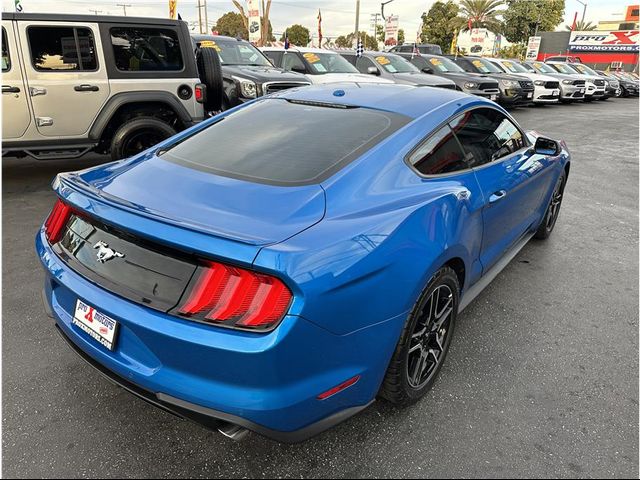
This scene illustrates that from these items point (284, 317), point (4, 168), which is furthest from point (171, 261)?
point (4, 168)

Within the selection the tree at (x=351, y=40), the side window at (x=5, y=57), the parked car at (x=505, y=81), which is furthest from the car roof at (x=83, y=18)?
the tree at (x=351, y=40)

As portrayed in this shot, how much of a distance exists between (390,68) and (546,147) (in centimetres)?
1039

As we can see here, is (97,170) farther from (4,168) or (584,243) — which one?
(4,168)

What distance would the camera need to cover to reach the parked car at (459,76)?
13.8 metres

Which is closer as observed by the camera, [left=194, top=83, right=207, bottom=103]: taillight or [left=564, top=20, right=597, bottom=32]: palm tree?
[left=194, top=83, right=207, bottom=103]: taillight

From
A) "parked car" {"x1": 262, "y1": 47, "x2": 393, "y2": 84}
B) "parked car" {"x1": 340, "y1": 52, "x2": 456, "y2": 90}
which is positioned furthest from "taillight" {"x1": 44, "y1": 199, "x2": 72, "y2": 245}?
"parked car" {"x1": 340, "y1": 52, "x2": 456, "y2": 90}

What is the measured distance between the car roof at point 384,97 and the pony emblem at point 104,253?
5.29ft

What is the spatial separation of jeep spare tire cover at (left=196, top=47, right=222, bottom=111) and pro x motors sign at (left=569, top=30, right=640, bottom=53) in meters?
55.0

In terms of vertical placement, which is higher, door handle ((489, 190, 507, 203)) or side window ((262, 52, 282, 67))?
side window ((262, 52, 282, 67))

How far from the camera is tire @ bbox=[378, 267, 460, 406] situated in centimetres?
219

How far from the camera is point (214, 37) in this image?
9969mm

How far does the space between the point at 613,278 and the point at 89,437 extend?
13.3ft

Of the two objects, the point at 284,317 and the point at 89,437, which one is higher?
the point at 284,317

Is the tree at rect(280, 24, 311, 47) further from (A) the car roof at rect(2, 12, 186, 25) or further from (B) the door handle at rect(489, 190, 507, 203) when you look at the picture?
(B) the door handle at rect(489, 190, 507, 203)
